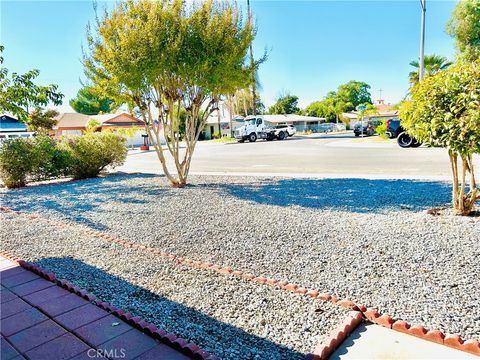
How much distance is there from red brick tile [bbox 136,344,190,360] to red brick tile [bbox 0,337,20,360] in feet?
2.87

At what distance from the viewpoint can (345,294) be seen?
9.89 ft

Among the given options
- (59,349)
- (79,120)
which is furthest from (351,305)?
(79,120)

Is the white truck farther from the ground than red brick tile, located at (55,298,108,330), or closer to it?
farther from the ground

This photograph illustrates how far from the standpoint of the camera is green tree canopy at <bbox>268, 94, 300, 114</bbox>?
70062 millimetres

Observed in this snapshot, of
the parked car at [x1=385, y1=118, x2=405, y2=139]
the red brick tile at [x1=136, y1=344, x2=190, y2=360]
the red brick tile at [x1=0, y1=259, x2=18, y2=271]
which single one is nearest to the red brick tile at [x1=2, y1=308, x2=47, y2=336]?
the red brick tile at [x1=136, y1=344, x2=190, y2=360]

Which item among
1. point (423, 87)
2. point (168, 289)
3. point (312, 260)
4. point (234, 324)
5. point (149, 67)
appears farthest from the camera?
point (149, 67)

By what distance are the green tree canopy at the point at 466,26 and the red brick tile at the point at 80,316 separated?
30513 millimetres

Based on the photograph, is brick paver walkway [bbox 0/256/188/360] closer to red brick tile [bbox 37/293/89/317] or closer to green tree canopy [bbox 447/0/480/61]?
red brick tile [bbox 37/293/89/317]

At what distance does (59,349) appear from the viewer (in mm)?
2375

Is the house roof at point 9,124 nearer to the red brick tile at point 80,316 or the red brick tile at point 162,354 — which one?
the red brick tile at point 80,316

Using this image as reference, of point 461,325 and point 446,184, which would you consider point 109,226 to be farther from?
point 446,184

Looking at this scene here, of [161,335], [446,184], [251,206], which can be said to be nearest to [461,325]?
[161,335]

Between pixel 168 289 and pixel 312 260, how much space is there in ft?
5.13

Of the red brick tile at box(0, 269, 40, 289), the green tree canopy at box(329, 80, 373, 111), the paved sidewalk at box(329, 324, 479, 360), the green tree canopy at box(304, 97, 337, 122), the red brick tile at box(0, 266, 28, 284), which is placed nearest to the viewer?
the paved sidewalk at box(329, 324, 479, 360)
